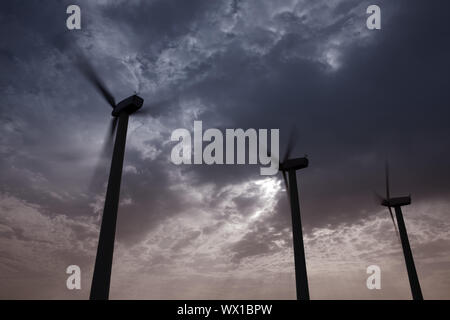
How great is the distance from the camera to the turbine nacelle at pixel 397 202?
93875mm

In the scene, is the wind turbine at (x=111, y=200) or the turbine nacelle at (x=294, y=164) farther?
the turbine nacelle at (x=294, y=164)

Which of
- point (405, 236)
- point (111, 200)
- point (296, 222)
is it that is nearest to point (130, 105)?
point (111, 200)

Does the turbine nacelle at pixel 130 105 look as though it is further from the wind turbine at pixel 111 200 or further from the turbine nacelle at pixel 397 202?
the turbine nacelle at pixel 397 202

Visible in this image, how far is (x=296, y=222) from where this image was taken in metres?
63.1

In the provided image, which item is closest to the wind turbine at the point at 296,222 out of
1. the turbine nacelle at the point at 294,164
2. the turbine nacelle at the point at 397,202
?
the turbine nacelle at the point at 294,164

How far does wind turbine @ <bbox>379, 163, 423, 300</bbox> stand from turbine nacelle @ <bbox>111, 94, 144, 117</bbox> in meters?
70.8

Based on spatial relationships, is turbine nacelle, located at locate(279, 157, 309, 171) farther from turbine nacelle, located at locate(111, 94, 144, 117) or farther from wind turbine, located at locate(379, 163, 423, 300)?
turbine nacelle, located at locate(111, 94, 144, 117)

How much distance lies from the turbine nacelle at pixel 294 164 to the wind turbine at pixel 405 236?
3075 cm

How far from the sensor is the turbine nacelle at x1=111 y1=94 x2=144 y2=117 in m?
47.4

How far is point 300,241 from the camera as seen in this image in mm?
61438

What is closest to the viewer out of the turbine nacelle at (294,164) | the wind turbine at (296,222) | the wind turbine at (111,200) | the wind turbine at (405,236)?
the wind turbine at (111,200)

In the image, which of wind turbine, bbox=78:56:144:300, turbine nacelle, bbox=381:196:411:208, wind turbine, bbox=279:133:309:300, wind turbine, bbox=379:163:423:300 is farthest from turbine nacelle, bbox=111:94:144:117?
turbine nacelle, bbox=381:196:411:208
